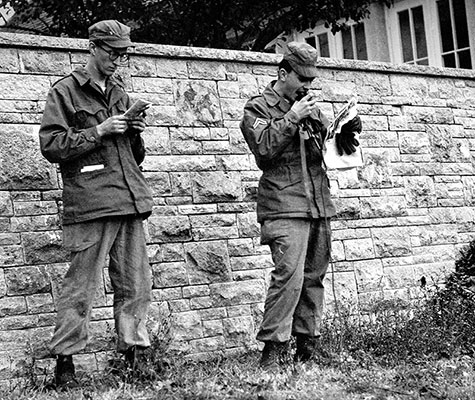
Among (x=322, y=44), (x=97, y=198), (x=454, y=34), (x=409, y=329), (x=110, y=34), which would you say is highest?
(x=322, y=44)

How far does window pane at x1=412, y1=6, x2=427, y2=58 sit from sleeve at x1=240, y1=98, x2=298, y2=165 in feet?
28.1

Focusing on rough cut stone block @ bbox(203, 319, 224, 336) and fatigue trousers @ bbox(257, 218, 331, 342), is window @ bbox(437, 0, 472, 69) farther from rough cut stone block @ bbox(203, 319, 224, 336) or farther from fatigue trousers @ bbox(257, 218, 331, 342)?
fatigue trousers @ bbox(257, 218, 331, 342)

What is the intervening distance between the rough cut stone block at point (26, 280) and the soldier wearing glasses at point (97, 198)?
0.84 m

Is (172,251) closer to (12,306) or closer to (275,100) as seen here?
(12,306)

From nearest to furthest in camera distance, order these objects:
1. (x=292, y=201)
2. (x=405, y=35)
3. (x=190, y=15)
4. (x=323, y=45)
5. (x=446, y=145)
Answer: (x=292, y=201) → (x=446, y=145) → (x=190, y=15) → (x=405, y=35) → (x=323, y=45)

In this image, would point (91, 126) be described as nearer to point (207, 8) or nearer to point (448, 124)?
point (448, 124)

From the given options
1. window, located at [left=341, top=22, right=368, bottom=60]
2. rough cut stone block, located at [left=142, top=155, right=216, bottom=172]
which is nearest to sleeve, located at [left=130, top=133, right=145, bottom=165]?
rough cut stone block, located at [left=142, top=155, right=216, bottom=172]

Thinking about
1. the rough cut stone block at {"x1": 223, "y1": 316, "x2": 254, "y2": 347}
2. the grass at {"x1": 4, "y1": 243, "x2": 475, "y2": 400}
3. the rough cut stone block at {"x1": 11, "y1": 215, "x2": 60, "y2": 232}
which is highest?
the rough cut stone block at {"x1": 11, "y1": 215, "x2": 60, "y2": 232}

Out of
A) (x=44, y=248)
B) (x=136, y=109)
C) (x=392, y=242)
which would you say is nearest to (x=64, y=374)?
(x=44, y=248)

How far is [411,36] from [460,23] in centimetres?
90

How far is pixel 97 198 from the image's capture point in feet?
21.1

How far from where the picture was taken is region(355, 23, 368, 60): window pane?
1590 centimetres

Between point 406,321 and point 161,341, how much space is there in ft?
6.63

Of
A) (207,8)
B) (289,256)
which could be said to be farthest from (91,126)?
(207,8)
